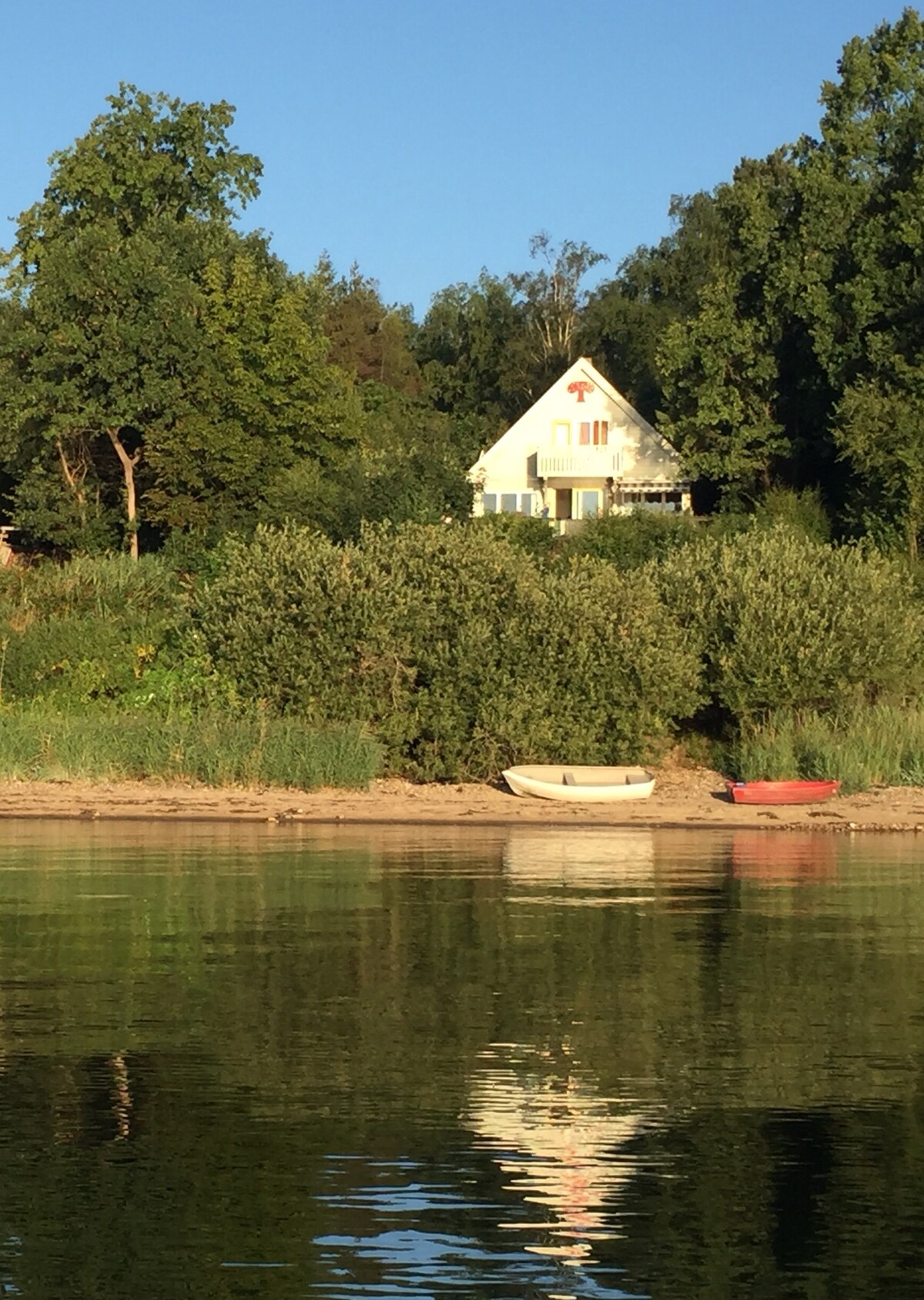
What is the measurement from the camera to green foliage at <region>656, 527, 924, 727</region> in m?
37.9

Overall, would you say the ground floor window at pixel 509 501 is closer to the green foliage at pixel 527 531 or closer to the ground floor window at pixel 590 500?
the ground floor window at pixel 590 500

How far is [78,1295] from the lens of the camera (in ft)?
28.8

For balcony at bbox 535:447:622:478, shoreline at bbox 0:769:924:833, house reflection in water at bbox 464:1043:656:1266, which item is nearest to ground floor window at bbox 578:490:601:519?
balcony at bbox 535:447:622:478

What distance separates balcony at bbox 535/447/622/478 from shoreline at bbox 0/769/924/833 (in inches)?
1975

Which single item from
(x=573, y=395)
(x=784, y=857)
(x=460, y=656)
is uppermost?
(x=573, y=395)

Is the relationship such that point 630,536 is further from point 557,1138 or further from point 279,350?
point 557,1138

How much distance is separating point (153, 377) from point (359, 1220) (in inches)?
2357

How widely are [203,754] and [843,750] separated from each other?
11015 mm

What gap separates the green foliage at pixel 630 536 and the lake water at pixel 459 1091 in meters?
31.5

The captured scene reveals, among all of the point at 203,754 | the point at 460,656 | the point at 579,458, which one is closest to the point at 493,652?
the point at 460,656

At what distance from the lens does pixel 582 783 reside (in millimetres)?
34594

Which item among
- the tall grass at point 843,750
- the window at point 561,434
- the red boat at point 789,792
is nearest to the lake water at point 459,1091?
the red boat at point 789,792

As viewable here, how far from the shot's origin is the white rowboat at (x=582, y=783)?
34.0 m

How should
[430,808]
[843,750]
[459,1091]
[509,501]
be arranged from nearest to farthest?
[459,1091], [430,808], [843,750], [509,501]
